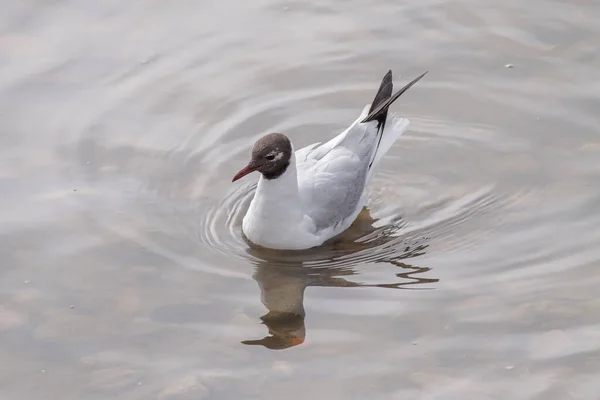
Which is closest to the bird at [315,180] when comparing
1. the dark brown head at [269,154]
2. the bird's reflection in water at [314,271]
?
the dark brown head at [269,154]

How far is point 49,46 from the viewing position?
34.7 ft

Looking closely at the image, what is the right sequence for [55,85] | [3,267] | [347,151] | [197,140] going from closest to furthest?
1. [3,267]
2. [347,151]
3. [197,140]
4. [55,85]

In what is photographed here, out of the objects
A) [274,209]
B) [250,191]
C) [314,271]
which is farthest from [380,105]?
[314,271]

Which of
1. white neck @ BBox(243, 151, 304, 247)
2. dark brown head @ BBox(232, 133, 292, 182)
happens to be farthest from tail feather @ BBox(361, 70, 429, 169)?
dark brown head @ BBox(232, 133, 292, 182)

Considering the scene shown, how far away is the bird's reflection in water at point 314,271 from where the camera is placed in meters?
7.39

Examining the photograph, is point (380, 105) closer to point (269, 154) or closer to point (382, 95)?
point (382, 95)

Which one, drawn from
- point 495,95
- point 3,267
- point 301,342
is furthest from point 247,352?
point 495,95

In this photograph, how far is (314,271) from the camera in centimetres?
802

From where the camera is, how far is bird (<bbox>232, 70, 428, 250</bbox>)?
8133mm

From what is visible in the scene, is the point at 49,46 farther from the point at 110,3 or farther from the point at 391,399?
the point at 391,399

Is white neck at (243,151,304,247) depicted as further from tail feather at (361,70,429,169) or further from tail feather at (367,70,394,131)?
tail feather at (367,70,394,131)

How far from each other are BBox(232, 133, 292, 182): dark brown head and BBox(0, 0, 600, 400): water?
0.65 m

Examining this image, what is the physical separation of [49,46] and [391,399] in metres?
5.68

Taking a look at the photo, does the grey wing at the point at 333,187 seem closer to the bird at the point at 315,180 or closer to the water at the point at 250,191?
the bird at the point at 315,180
